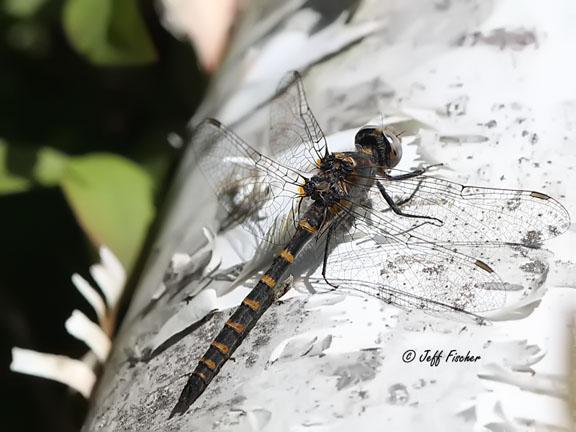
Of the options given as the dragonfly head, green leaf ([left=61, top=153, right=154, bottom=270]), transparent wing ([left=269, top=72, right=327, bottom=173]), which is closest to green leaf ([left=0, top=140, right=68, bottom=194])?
green leaf ([left=61, top=153, right=154, bottom=270])

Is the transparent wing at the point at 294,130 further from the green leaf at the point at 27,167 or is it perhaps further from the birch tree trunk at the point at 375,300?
the green leaf at the point at 27,167

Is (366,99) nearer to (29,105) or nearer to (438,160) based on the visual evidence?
(438,160)

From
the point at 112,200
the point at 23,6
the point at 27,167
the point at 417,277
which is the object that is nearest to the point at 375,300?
the point at 417,277

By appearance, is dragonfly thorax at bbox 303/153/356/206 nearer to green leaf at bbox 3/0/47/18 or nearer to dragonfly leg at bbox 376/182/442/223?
dragonfly leg at bbox 376/182/442/223

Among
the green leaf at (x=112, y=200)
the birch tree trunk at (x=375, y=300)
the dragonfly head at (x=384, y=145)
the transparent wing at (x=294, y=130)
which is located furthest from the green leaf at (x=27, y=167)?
the dragonfly head at (x=384, y=145)

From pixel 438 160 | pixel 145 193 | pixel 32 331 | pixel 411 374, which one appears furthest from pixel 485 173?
pixel 32 331

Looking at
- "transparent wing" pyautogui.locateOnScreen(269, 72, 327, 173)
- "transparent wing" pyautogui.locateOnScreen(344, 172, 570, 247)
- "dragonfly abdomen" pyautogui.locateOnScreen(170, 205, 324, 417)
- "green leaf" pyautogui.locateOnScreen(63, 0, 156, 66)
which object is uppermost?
"green leaf" pyautogui.locateOnScreen(63, 0, 156, 66)

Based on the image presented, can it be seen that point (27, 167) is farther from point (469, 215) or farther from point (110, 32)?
point (469, 215)
